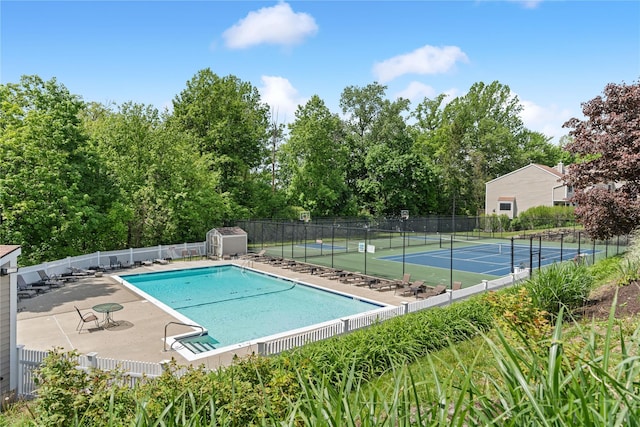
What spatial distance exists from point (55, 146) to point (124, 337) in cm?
1408

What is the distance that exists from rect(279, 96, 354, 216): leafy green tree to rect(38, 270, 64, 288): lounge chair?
27.9 meters

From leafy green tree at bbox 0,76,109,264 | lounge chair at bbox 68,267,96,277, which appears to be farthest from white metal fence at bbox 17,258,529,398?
lounge chair at bbox 68,267,96,277

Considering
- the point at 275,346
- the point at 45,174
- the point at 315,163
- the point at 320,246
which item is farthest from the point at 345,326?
the point at 315,163

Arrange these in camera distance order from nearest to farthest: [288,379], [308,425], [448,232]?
1. [308,425]
2. [288,379]
3. [448,232]

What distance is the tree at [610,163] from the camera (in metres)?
16.1

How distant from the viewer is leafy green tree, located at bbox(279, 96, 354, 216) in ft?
153

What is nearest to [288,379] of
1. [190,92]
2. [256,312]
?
[256,312]

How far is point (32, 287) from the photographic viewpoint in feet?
61.1

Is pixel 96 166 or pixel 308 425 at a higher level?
pixel 96 166

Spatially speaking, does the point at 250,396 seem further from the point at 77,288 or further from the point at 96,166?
the point at 96,166

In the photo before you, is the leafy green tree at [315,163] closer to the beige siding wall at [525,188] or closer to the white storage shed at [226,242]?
the white storage shed at [226,242]

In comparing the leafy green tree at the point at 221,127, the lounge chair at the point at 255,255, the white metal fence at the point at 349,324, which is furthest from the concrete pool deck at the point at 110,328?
the leafy green tree at the point at 221,127

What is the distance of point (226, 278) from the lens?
2409 cm

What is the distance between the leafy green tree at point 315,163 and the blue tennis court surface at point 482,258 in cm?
1637
